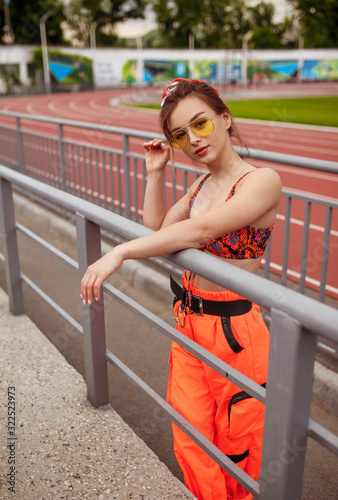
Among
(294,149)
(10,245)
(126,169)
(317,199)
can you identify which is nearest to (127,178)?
(126,169)

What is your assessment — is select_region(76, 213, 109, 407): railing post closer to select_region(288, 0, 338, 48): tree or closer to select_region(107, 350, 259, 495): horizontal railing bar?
select_region(107, 350, 259, 495): horizontal railing bar

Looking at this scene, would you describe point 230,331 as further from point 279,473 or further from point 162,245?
point 279,473

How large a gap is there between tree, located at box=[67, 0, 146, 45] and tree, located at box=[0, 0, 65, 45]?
979 cm

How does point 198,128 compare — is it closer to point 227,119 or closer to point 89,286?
point 227,119

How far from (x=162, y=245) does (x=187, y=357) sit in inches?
21.5

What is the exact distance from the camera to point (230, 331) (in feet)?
6.40

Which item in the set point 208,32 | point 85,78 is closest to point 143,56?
point 85,78

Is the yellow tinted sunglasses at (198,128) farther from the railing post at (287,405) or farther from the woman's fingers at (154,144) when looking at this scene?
the railing post at (287,405)

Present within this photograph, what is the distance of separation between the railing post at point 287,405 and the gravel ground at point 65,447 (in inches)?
25.7

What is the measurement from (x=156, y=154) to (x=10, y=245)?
1566 millimetres

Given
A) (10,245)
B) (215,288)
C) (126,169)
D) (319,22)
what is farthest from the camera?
(319,22)

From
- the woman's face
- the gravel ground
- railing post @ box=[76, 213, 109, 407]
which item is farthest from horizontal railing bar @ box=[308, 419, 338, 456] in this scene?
railing post @ box=[76, 213, 109, 407]

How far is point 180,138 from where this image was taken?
1917 millimetres

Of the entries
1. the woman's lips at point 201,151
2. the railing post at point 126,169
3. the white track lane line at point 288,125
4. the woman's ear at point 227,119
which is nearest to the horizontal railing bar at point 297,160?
the woman's ear at point 227,119
